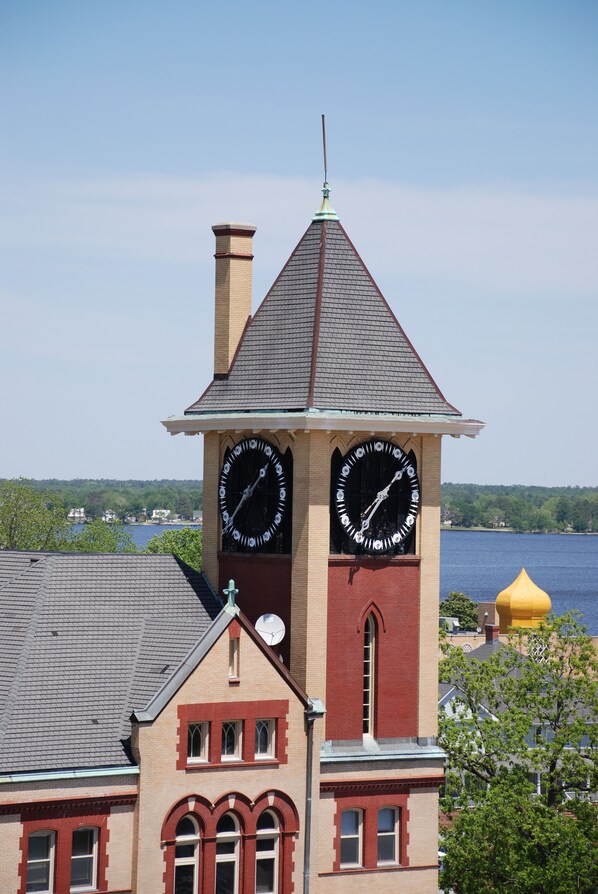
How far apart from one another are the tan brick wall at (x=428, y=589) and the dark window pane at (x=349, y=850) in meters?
2.97

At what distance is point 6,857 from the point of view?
36.8 metres

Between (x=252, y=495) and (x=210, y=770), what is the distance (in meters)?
6.89

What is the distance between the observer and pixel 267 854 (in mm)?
39656

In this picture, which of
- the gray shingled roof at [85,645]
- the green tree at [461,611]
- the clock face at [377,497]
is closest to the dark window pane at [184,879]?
the gray shingled roof at [85,645]

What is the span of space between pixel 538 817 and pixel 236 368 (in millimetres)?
15615

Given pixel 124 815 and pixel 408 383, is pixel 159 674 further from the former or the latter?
pixel 408 383

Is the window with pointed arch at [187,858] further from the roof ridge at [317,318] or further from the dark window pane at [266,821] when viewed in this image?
the roof ridge at [317,318]

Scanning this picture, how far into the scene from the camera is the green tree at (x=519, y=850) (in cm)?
4681

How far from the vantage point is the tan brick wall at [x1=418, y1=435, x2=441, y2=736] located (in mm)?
42000

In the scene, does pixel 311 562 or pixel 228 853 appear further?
pixel 311 562

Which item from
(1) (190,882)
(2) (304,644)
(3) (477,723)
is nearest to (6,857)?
(1) (190,882)

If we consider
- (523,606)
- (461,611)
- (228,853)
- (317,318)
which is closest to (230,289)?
(317,318)

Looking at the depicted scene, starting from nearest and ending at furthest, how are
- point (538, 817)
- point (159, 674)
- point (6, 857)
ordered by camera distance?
point (6, 857)
point (159, 674)
point (538, 817)

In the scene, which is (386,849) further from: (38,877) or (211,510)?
(211,510)
